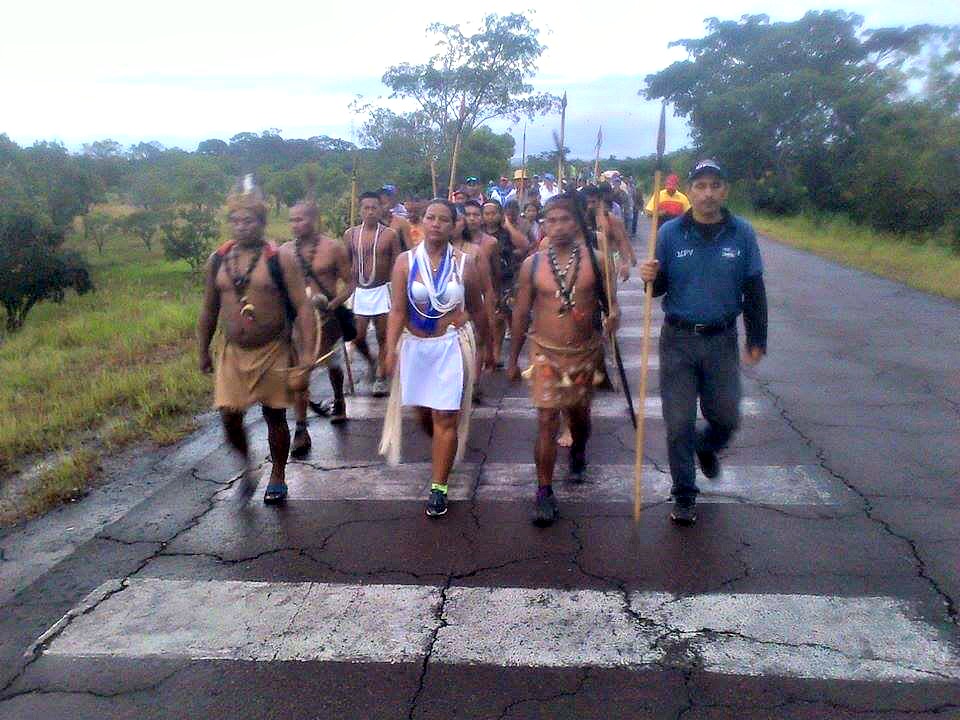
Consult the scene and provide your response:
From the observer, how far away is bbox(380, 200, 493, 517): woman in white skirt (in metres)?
5.05

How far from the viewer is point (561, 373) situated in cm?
486

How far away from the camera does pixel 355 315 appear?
7.53 m

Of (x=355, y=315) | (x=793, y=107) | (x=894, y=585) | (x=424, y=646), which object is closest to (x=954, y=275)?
(x=355, y=315)

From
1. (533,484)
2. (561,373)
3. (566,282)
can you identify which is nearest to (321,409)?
(533,484)

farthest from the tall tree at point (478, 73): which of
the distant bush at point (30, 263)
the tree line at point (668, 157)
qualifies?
the distant bush at point (30, 263)

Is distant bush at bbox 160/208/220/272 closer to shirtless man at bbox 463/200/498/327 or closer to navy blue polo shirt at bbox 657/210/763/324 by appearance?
shirtless man at bbox 463/200/498/327

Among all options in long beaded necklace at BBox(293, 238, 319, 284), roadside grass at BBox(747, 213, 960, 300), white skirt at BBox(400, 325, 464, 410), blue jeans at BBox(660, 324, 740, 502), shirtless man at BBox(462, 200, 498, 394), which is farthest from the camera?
roadside grass at BBox(747, 213, 960, 300)

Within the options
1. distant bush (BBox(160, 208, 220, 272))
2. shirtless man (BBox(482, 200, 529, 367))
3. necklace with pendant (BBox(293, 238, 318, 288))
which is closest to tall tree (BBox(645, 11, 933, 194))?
distant bush (BBox(160, 208, 220, 272))

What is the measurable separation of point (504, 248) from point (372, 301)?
9.10ft

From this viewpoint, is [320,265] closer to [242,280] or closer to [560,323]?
[242,280]

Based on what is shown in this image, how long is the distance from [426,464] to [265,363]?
4.78ft

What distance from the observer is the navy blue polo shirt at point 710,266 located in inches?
180

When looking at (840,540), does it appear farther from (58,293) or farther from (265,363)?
(58,293)

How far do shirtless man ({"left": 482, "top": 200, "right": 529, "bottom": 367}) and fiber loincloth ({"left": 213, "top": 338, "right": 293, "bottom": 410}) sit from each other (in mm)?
3859
